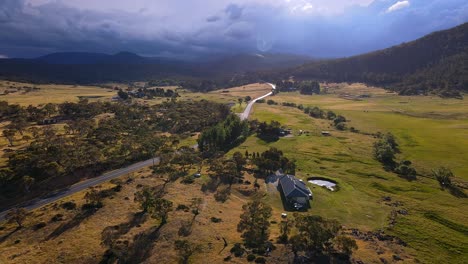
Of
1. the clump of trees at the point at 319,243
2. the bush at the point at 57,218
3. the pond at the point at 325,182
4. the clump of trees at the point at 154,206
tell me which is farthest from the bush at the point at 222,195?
the bush at the point at 57,218

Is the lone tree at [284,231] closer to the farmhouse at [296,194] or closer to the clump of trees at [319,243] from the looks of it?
the clump of trees at [319,243]

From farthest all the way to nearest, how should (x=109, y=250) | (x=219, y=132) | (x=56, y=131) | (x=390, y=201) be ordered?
(x=56, y=131)
(x=219, y=132)
(x=390, y=201)
(x=109, y=250)

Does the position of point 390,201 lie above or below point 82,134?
below

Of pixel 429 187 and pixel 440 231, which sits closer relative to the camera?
pixel 440 231

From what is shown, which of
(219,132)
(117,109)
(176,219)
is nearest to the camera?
(176,219)

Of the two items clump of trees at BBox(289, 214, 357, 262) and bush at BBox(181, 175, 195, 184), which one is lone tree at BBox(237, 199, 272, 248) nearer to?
clump of trees at BBox(289, 214, 357, 262)

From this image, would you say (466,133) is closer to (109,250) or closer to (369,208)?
(369,208)

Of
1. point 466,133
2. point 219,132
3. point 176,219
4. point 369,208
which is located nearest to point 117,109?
point 219,132
